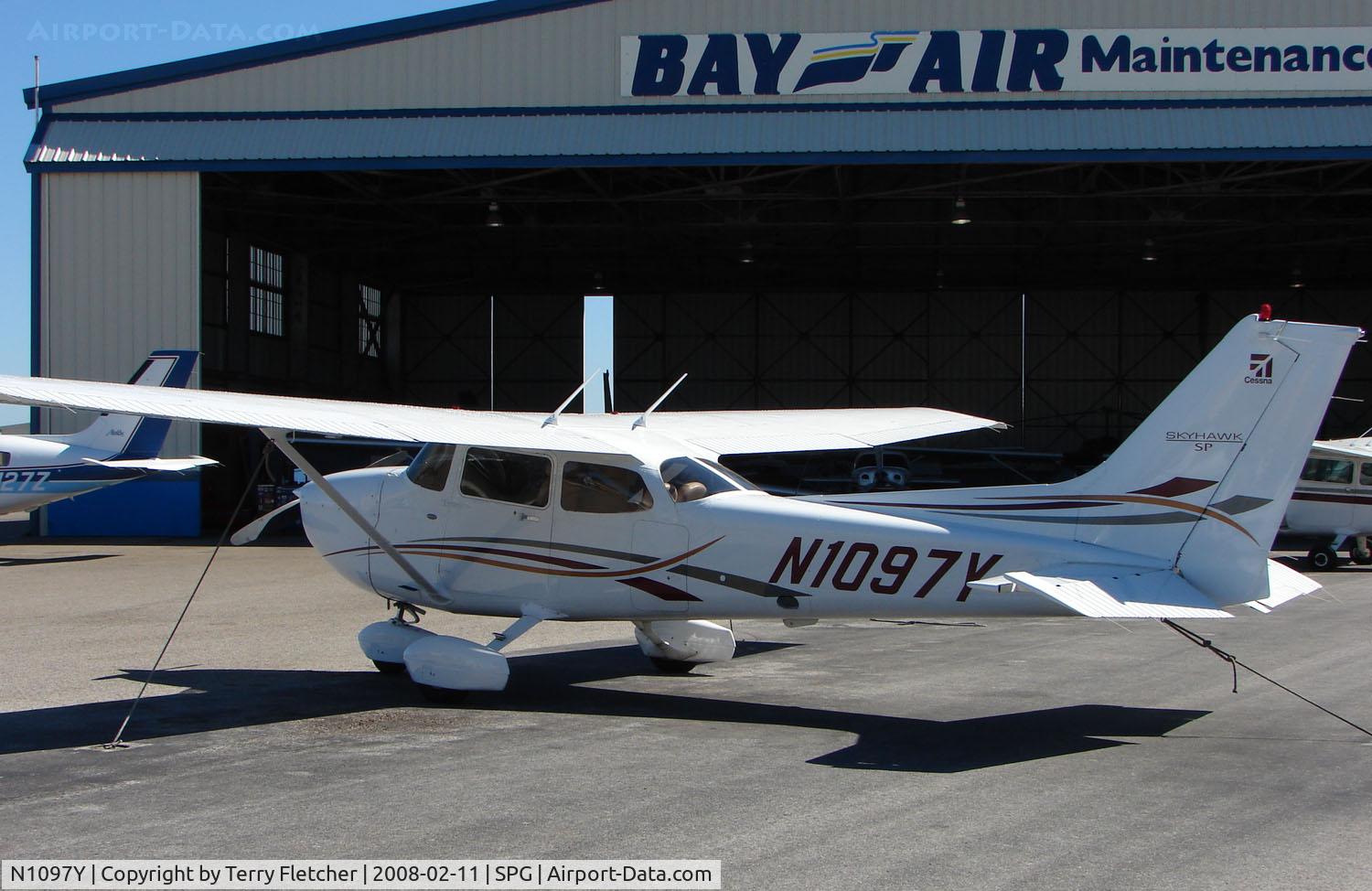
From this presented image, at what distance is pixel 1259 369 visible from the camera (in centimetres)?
738

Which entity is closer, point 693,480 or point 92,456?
point 693,480

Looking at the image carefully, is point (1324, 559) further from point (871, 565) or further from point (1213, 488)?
point (871, 565)

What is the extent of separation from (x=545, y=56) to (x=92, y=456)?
10836 mm

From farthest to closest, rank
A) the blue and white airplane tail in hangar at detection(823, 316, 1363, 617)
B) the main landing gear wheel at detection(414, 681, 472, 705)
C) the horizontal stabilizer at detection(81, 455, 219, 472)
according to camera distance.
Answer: the horizontal stabilizer at detection(81, 455, 219, 472)
the main landing gear wheel at detection(414, 681, 472, 705)
the blue and white airplane tail in hangar at detection(823, 316, 1363, 617)

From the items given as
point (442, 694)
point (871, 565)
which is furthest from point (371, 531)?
point (871, 565)

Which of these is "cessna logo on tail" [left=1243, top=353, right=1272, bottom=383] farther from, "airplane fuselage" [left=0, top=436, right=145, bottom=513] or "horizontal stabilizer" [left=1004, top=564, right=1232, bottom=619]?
"airplane fuselage" [left=0, top=436, right=145, bottom=513]

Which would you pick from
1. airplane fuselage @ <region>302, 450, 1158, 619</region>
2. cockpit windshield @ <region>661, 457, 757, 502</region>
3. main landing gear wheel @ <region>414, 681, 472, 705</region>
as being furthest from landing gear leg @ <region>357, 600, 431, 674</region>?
cockpit windshield @ <region>661, 457, 757, 502</region>

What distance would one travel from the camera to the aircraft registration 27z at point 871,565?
300 inches

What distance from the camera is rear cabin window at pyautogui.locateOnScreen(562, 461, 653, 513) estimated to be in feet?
28.4

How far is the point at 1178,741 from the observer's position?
7.26 meters

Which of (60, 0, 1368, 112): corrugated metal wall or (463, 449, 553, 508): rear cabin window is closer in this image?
(463, 449, 553, 508): rear cabin window

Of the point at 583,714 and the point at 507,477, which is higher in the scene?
the point at 507,477

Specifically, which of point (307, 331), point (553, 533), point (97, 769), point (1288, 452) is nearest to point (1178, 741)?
point (1288, 452)

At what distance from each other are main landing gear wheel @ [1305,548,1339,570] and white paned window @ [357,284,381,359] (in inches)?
1123
